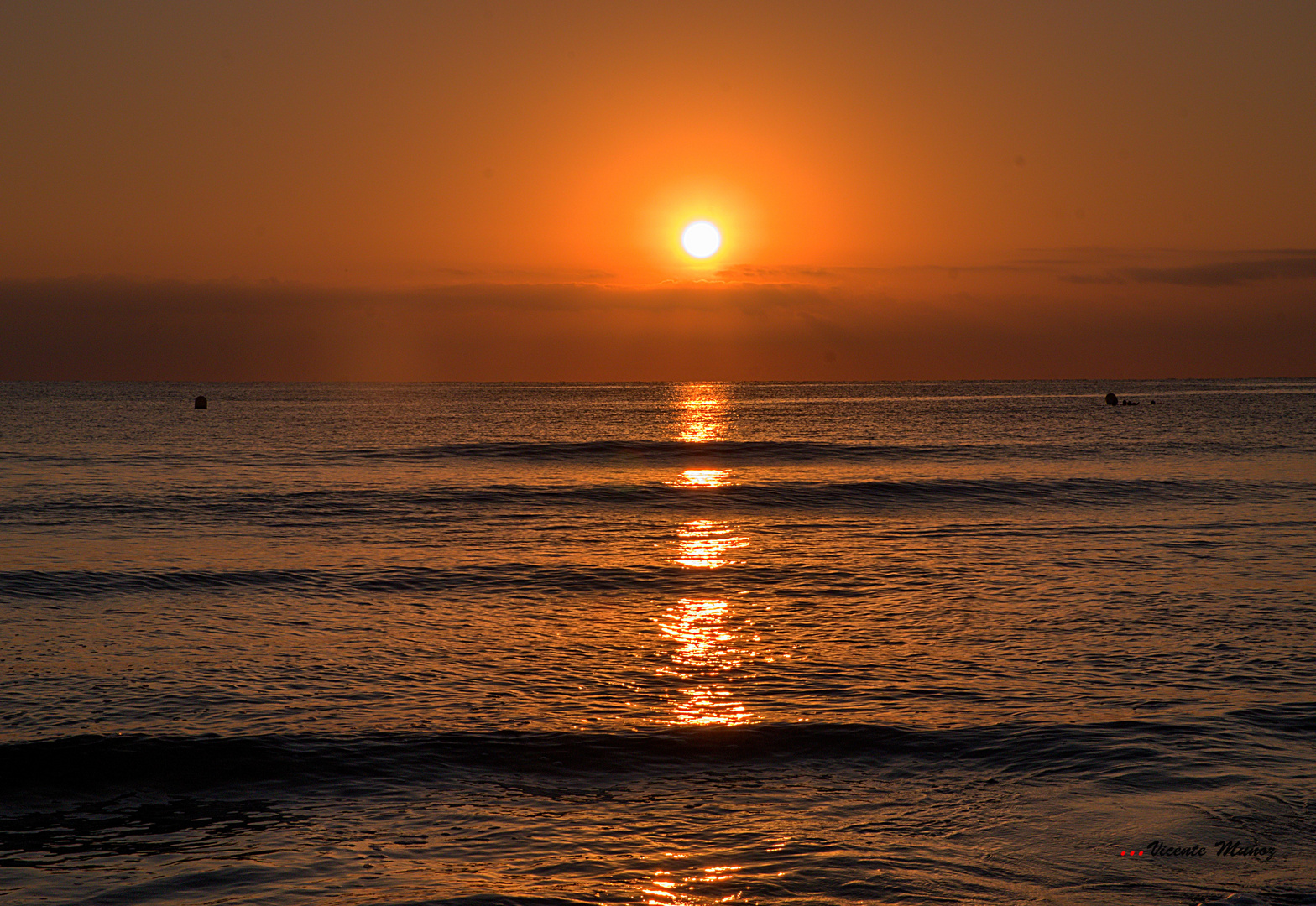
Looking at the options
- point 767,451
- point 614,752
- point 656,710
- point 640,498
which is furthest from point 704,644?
point 767,451

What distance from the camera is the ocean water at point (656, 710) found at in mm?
7691

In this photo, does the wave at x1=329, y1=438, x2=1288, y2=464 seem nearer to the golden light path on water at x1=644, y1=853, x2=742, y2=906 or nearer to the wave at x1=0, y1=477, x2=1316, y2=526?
the wave at x1=0, y1=477, x2=1316, y2=526

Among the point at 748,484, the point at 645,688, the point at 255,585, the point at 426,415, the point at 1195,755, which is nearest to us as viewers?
the point at 1195,755

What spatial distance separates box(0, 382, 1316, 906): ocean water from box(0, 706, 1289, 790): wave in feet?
0.15

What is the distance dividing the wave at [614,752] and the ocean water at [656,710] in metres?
0.05

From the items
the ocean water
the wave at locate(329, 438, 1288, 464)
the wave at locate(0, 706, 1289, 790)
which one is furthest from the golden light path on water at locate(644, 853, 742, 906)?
the wave at locate(329, 438, 1288, 464)

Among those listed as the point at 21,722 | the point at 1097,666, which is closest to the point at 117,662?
the point at 21,722

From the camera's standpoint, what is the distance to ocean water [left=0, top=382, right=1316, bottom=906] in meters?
7.69

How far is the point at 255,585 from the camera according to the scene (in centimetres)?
1903

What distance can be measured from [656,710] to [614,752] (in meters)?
1.40

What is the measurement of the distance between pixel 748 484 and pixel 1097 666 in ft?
89.9

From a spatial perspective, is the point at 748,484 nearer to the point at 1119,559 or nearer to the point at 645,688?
the point at 1119,559

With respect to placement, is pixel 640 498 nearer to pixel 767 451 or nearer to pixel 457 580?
pixel 457 580

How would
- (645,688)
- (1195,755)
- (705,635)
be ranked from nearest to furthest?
(1195,755) < (645,688) < (705,635)
